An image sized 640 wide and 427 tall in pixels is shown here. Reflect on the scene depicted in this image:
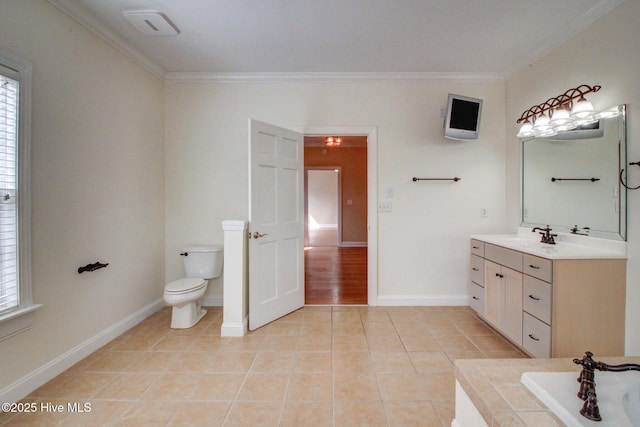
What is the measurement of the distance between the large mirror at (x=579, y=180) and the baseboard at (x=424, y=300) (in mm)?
1044

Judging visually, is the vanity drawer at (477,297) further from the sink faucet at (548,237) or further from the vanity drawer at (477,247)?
the sink faucet at (548,237)

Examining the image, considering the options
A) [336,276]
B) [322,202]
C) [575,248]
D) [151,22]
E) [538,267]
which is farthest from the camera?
[322,202]

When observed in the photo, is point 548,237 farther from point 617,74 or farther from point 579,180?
point 617,74

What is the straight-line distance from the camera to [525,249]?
2.02 meters

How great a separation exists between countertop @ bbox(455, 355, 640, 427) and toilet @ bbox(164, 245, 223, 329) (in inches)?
87.2

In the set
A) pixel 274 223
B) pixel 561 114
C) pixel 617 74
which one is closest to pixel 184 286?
pixel 274 223

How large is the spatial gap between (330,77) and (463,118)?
1464 mm

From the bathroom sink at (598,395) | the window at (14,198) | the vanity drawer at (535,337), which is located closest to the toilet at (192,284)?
the window at (14,198)

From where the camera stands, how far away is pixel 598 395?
1103mm

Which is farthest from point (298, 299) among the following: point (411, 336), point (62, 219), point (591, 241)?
point (591, 241)

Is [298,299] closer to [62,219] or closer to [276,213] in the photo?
[276,213]

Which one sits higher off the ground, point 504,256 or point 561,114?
point 561,114

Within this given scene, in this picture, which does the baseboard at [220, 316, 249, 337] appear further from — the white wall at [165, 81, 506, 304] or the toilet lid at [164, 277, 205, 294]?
the white wall at [165, 81, 506, 304]

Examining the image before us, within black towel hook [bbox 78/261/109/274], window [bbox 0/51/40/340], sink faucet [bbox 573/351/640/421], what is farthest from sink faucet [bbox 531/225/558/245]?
window [bbox 0/51/40/340]
